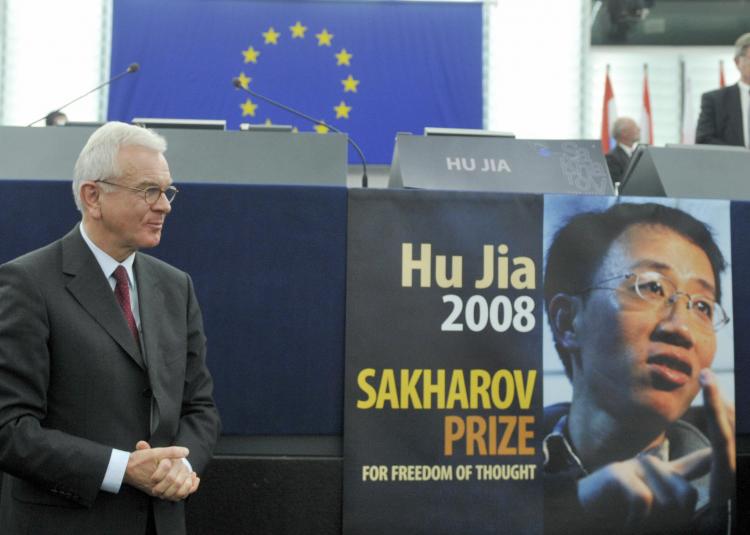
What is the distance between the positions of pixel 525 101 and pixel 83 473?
710 cm

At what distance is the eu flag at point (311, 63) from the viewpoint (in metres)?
7.58

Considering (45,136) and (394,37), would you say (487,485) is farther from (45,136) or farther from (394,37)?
(394,37)

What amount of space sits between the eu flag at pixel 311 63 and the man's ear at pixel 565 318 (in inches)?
196

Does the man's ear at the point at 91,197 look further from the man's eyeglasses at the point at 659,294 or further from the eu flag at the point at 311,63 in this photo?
the eu flag at the point at 311,63

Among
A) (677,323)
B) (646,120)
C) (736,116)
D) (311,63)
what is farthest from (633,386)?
(646,120)

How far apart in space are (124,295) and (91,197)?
0.75 ft

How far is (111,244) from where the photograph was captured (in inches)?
76.9

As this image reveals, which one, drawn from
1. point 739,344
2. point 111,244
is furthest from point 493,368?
point 111,244

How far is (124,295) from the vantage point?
6.45 feet

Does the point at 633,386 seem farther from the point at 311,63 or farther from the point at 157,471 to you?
the point at 311,63

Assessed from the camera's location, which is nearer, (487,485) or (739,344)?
(487,485)

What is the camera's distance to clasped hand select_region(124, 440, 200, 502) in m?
1.77

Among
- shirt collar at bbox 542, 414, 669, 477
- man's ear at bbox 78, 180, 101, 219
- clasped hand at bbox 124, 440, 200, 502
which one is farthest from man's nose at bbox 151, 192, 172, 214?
shirt collar at bbox 542, 414, 669, 477

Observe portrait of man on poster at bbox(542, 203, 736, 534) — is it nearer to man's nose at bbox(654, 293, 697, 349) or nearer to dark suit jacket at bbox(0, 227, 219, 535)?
man's nose at bbox(654, 293, 697, 349)
